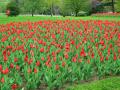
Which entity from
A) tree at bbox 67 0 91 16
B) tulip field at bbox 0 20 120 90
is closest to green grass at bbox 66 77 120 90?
tulip field at bbox 0 20 120 90

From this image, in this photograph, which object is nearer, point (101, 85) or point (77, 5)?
point (101, 85)

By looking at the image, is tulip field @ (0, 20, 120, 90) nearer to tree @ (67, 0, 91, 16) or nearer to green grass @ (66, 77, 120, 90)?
green grass @ (66, 77, 120, 90)

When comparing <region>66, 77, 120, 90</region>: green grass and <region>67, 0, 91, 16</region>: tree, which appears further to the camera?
<region>67, 0, 91, 16</region>: tree

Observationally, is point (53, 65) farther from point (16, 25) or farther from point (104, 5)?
point (104, 5)

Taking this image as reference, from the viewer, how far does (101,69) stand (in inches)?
316

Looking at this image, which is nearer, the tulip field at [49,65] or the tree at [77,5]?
the tulip field at [49,65]

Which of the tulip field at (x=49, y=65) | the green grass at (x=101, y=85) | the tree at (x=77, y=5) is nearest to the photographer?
the tulip field at (x=49, y=65)

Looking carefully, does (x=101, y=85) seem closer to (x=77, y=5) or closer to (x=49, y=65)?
(x=49, y=65)

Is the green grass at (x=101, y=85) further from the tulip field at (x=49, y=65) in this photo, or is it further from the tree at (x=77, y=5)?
the tree at (x=77, y=5)

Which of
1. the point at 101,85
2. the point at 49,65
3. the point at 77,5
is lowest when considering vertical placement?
the point at 101,85

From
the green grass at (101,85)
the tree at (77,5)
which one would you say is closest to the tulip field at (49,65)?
the green grass at (101,85)

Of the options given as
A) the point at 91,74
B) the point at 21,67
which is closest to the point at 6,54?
the point at 21,67

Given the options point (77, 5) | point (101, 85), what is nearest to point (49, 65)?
point (101, 85)

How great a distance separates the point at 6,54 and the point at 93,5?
174 ft
